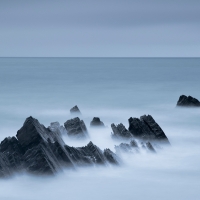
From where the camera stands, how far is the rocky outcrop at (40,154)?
11375 mm

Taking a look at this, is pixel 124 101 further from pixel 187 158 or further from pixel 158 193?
pixel 158 193

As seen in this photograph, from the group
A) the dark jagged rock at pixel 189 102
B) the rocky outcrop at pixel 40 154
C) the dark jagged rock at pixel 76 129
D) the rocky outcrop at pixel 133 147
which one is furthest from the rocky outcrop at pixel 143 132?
the dark jagged rock at pixel 189 102

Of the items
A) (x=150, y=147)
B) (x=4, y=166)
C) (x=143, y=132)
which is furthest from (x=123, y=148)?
(x=4, y=166)

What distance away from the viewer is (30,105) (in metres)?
29.8

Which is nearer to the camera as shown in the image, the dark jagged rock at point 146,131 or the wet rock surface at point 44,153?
the wet rock surface at point 44,153

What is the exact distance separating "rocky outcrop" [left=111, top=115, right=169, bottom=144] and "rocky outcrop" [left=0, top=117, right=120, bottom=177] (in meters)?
2.70

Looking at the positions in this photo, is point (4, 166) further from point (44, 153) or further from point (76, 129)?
point (76, 129)

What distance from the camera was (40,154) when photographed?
11.3m

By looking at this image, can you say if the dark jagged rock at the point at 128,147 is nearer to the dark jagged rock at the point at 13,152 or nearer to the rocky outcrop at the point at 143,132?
the rocky outcrop at the point at 143,132

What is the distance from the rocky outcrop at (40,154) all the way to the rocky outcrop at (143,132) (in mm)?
2701

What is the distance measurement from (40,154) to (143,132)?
18.7 feet

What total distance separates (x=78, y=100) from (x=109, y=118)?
9507mm

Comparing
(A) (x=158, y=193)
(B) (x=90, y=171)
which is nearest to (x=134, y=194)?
(A) (x=158, y=193)

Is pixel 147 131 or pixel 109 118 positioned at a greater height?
pixel 109 118
